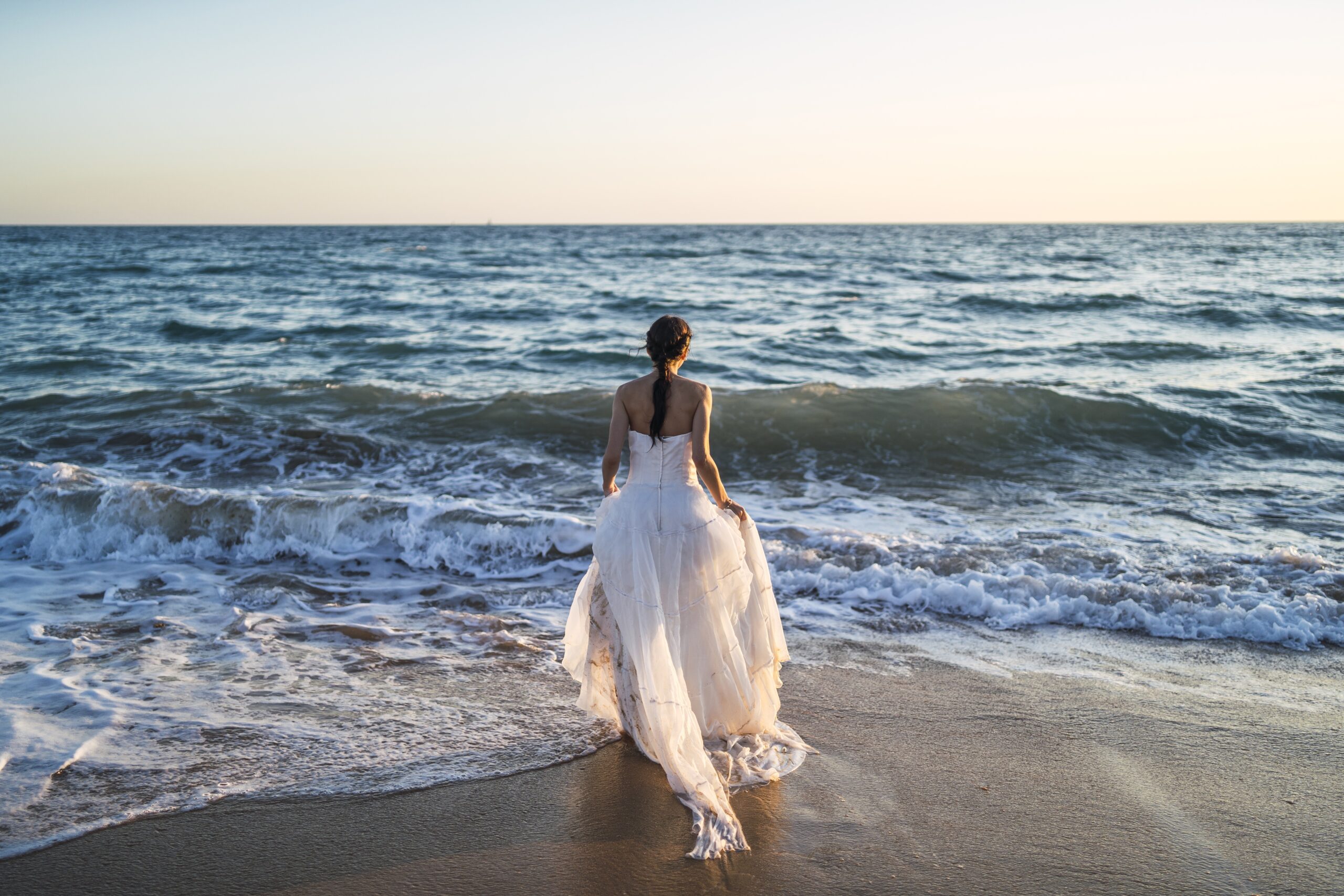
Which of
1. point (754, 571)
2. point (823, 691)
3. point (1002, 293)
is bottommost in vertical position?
point (823, 691)

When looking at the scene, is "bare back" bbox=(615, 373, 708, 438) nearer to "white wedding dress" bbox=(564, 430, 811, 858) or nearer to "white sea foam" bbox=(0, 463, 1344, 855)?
"white wedding dress" bbox=(564, 430, 811, 858)

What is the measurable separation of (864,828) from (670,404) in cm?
194

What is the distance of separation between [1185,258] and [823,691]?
4115 cm

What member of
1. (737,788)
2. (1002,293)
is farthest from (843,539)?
(1002,293)

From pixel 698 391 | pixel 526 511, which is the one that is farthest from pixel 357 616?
pixel 698 391

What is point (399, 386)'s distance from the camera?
14.2 meters

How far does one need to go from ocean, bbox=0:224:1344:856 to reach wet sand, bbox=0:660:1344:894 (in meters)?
0.30

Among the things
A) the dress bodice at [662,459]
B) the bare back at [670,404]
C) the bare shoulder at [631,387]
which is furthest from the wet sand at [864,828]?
the bare shoulder at [631,387]

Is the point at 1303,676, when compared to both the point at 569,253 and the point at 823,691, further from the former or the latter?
the point at 569,253

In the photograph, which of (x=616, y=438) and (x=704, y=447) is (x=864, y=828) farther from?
(x=616, y=438)

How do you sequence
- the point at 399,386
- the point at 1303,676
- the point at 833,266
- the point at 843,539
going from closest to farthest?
the point at 1303,676 → the point at 843,539 → the point at 399,386 → the point at 833,266

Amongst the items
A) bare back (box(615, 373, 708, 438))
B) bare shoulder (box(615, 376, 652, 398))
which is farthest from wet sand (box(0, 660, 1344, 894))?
bare shoulder (box(615, 376, 652, 398))

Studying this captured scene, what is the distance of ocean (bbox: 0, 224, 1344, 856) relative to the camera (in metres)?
4.59

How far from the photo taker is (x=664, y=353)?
3.78 meters
